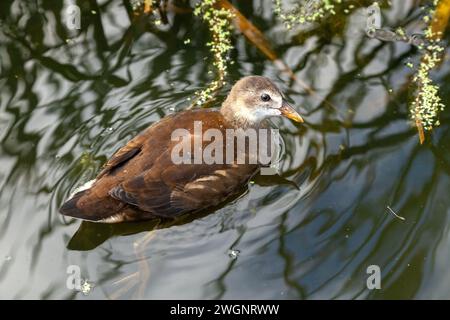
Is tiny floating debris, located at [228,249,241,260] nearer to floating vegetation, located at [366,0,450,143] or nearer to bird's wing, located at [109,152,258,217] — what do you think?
bird's wing, located at [109,152,258,217]

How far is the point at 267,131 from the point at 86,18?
184 cm

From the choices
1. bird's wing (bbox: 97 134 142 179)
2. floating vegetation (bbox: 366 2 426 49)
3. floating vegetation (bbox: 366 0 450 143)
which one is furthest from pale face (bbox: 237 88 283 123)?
floating vegetation (bbox: 366 2 426 49)

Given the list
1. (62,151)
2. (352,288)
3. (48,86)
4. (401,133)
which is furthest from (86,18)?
(352,288)

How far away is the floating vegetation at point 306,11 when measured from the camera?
208 inches

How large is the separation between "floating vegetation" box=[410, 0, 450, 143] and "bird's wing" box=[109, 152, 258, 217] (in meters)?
1.33

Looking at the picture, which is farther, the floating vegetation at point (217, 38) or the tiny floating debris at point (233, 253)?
the floating vegetation at point (217, 38)

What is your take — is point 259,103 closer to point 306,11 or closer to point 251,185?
point 251,185

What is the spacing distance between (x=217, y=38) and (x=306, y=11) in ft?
2.43

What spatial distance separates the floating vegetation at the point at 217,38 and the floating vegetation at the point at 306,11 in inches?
15.7

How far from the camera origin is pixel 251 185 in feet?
14.6

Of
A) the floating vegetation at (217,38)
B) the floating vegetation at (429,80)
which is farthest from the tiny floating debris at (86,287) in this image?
the floating vegetation at (429,80)

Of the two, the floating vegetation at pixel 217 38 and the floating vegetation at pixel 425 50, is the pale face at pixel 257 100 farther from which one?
the floating vegetation at pixel 425 50

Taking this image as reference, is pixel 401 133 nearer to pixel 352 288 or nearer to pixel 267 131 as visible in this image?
pixel 267 131

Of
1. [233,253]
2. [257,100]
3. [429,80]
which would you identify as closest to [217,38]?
[257,100]
